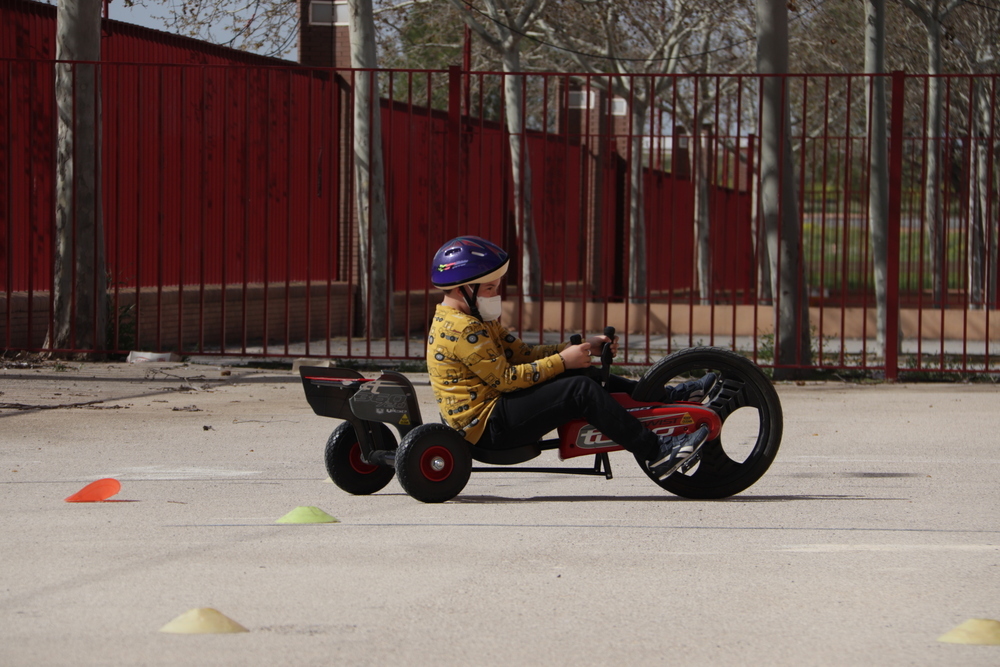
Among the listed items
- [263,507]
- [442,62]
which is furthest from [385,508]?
[442,62]

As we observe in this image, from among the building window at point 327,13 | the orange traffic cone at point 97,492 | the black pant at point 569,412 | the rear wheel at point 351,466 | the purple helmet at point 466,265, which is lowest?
the orange traffic cone at point 97,492

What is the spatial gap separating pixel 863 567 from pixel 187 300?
11481 mm

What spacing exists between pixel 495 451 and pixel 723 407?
40.9 inches

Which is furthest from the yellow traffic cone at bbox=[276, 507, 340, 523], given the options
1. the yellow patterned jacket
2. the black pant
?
the black pant

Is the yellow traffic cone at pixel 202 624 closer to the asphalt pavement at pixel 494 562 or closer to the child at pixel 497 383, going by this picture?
the asphalt pavement at pixel 494 562

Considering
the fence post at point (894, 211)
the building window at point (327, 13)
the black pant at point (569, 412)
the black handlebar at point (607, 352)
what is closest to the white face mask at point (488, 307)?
the black pant at point (569, 412)

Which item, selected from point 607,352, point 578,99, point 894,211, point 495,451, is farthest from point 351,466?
point 578,99

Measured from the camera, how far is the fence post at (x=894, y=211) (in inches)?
447

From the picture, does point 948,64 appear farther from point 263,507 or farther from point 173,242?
point 263,507

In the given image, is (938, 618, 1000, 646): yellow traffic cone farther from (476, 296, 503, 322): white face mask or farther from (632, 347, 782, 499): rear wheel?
(476, 296, 503, 322): white face mask

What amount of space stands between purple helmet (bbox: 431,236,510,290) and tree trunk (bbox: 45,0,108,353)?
23.5ft

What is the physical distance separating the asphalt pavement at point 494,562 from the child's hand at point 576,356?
636mm

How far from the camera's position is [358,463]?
→ 5.83 meters

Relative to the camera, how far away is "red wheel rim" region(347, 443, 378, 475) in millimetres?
5816
